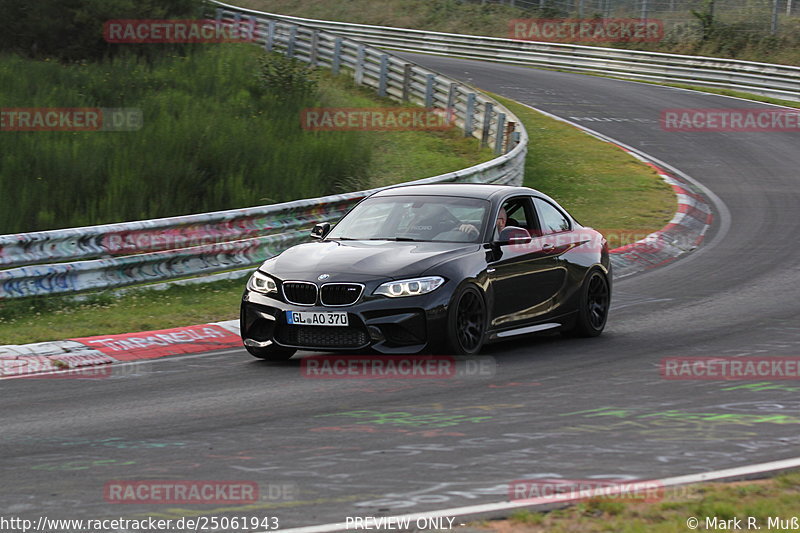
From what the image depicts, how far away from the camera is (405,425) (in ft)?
23.9

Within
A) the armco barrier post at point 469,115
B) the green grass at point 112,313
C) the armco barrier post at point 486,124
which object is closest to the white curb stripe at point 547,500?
the green grass at point 112,313

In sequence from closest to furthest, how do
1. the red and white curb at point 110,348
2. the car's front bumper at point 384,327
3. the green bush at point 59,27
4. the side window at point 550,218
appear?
the car's front bumper at point 384,327 < the red and white curb at point 110,348 < the side window at point 550,218 < the green bush at point 59,27

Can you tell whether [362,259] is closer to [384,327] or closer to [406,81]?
[384,327]

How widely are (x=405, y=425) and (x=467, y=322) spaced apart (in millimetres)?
2554

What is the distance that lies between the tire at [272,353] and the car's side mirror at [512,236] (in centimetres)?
214

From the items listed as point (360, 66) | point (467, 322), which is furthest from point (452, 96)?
point (467, 322)

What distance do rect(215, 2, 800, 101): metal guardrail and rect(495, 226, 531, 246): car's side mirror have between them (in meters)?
28.9

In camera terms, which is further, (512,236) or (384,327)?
(512,236)

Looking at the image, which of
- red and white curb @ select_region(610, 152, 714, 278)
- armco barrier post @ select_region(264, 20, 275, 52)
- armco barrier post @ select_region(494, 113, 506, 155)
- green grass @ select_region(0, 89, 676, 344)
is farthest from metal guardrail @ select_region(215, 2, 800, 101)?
red and white curb @ select_region(610, 152, 714, 278)

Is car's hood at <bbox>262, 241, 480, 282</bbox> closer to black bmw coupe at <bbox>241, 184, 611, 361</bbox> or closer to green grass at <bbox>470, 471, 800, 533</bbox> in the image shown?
black bmw coupe at <bbox>241, 184, 611, 361</bbox>

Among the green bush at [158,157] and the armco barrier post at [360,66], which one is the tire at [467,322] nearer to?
the green bush at [158,157]

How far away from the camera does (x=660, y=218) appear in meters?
20.2

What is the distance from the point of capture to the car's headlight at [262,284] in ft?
31.7

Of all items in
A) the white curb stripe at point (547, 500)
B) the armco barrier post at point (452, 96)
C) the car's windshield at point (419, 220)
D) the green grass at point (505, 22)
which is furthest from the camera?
the green grass at point (505, 22)
